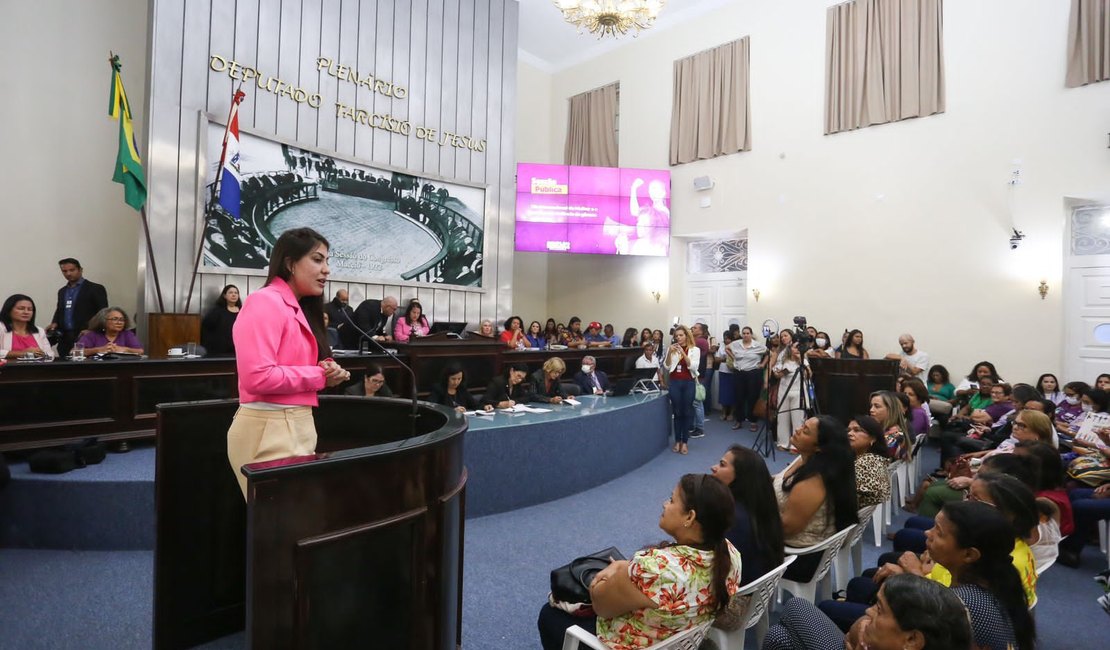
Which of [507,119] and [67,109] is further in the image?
[507,119]

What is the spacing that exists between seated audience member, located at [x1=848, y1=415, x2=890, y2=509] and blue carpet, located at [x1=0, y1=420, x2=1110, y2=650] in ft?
2.64

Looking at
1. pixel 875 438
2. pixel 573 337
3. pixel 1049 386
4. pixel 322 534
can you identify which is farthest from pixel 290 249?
pixel 573 337

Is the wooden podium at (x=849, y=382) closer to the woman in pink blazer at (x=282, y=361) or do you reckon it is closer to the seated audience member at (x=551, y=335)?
the seated audience member at (x=551, y=335)

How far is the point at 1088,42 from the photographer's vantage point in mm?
6164

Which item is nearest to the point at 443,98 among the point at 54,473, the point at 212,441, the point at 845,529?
the point at 54,473

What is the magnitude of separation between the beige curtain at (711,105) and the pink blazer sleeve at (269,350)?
848cm

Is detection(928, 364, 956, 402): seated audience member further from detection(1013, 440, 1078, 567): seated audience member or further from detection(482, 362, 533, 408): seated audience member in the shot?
detection(482, 362, 533, 408): seated audience member

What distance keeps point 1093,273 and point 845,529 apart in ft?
21.2

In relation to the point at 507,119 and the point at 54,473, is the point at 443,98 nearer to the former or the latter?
the point at 507,119

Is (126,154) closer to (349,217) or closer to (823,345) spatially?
(349,217)

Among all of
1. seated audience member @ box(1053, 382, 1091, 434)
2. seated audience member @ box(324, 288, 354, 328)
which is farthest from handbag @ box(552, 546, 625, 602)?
seated audience member @ box(1053, 382, 1091, 434)

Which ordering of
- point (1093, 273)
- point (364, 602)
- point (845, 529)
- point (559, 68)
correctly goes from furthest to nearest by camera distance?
point (559, 68) < point (1093, 273) < point (845, 529) < point (364, 602)

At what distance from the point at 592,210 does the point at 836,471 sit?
301 inches

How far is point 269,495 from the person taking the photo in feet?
4.11
